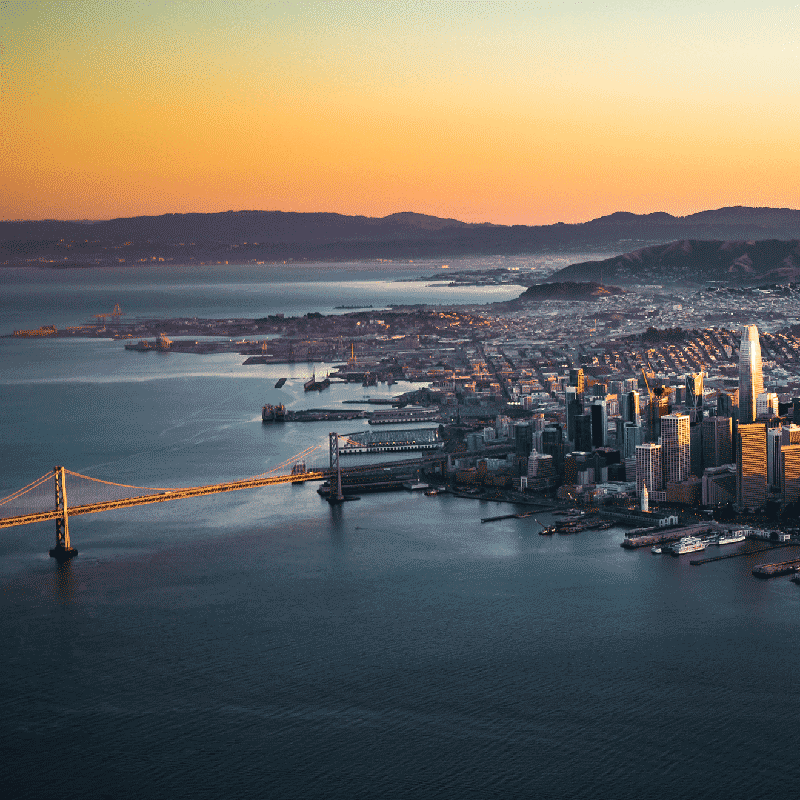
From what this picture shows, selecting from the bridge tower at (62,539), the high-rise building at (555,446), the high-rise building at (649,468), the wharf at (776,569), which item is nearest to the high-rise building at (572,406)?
the high-rise building at (555,446)

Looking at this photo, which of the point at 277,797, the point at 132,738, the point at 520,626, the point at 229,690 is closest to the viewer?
the point at 277,797

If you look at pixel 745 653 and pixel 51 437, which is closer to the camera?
pixel 745 653

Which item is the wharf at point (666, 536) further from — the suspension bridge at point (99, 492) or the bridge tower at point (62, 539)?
the bridge tower at point (62, 539)

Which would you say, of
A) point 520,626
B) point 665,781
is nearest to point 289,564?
point 520,626

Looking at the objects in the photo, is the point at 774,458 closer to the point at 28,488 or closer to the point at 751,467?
the point at 751,467

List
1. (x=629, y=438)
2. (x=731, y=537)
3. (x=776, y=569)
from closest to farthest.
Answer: (x=776, y=569) → (x=731, y=537) → (x=629, y=438)

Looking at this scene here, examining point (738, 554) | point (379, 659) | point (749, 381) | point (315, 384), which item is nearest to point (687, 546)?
point (738, 554)

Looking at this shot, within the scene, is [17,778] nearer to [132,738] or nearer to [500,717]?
[132,738]
